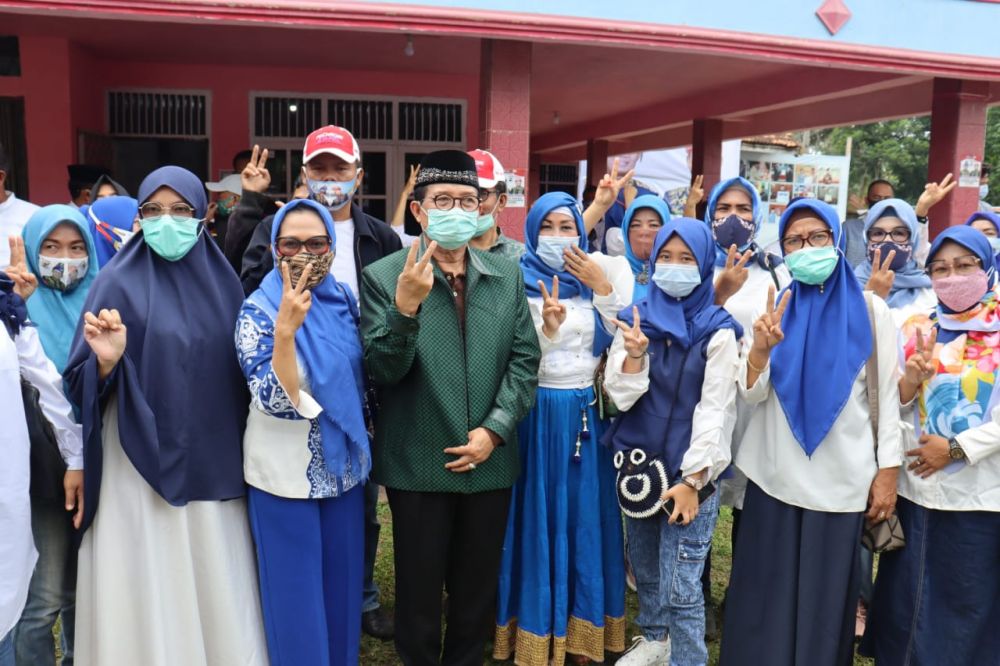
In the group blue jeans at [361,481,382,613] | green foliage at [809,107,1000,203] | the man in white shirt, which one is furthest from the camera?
green foliage at [809,107,1000,203]

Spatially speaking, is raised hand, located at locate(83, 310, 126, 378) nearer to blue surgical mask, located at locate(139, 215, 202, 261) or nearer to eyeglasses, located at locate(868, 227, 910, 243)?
blue surgical mask, located at locate(139, 215, 202, 261)

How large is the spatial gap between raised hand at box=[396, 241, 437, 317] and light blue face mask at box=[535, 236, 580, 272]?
755 millimetres

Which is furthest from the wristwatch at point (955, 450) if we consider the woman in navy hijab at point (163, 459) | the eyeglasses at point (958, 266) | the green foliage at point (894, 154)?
the green foliage at point (894, 154)

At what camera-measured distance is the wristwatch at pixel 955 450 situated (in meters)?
2.53

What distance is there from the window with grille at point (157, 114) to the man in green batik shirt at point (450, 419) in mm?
6429

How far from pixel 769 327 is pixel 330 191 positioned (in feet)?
5.42

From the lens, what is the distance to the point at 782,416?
8.87ft

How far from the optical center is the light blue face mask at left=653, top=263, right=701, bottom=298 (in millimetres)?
2773

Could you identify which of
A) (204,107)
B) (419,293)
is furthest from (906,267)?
(204,107)

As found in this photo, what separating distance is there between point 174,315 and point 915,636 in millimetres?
2502

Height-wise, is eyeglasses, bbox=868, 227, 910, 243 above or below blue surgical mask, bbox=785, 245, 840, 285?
above

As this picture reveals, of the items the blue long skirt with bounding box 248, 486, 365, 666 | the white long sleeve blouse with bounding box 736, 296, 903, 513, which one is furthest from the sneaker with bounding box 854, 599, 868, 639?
the blue long skirt with bounding box 248, 486, 365, 666

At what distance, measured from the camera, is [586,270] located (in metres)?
2.99

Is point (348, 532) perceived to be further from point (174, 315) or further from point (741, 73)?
point (741, 73)
